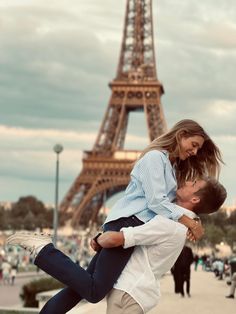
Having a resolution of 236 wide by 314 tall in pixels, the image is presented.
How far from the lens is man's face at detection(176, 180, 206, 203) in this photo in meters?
5.14

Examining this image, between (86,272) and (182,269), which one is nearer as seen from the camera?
(86,272)

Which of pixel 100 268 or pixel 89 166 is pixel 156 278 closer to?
pixel 100 268

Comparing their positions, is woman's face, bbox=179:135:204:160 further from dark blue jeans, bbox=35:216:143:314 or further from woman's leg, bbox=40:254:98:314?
woman's leg, bbox=40:254:98:314

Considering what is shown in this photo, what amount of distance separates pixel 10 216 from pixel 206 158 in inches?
4798

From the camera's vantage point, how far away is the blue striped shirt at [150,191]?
497cm

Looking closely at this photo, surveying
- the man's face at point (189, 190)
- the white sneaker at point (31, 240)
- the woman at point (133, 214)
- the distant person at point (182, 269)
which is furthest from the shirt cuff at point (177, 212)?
the distant person at point (182, 269)

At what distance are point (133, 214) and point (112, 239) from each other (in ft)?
0.86

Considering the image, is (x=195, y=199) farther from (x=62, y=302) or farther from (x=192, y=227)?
(x=62, y=302)

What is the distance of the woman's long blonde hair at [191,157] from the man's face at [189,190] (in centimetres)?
16

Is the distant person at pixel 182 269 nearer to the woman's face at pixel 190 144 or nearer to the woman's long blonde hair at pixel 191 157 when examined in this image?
the woman's long blonde hair at pixel 191 157

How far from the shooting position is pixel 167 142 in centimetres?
526

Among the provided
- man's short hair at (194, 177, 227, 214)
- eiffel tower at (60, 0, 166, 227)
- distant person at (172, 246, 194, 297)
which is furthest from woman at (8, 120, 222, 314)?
eiffel tower at (60, 0, 166, 227)

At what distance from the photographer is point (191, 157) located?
17.9 feet

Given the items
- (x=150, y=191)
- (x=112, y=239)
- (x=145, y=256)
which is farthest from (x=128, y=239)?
(x=150, y=191)
